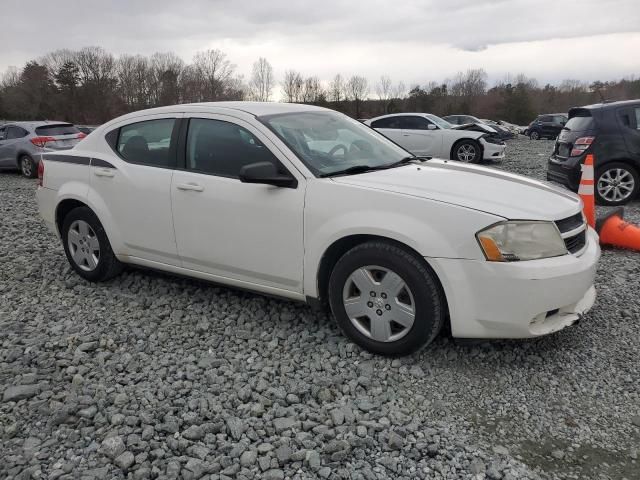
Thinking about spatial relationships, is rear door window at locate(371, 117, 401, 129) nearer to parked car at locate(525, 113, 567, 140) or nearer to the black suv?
the black suv

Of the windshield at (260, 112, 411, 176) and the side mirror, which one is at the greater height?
the windshield at (260, 112, 411, 176)

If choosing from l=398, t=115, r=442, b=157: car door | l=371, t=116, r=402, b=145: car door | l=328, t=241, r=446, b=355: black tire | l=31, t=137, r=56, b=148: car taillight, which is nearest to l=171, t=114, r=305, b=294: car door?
l=328, t=241, r=446, b=355: black tire

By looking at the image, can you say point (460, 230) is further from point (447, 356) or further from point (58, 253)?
point (58, 253)

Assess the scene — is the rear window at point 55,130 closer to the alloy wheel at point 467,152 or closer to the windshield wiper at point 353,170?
the alloy wheel at point 467,152

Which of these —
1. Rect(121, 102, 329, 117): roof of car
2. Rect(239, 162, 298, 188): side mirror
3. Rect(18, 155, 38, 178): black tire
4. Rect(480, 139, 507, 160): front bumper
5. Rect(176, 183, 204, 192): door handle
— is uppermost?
Rect(121, 102, 329, 117): roof of car

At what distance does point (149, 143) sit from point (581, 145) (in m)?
6.64

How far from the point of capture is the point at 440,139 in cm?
1462

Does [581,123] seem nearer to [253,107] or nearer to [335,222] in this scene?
[253,107]

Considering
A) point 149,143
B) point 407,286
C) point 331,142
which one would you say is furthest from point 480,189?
point 149,143

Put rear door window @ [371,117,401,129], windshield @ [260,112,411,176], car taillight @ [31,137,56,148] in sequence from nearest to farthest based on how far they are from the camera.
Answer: windshield @ [260,112,411,176], car taillight @ [31,137,56,148], rear door window @ [371,117,401,129]

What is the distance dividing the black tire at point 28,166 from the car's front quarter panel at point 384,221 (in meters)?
12.7

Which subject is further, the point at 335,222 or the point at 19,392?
the point at 335,222

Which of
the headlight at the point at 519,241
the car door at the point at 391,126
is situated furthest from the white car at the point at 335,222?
the car door at the point at 391,126

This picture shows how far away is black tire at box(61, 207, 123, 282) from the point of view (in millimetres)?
4691
